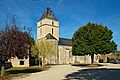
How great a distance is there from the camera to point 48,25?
7519 cm

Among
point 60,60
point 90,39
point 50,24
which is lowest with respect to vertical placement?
point 60,60

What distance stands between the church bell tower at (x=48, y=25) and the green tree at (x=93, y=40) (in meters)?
27.5

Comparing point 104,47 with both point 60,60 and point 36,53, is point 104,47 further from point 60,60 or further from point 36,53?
point 60,60

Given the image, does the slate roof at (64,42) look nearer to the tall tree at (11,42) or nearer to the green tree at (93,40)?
the green tree at (93,40)

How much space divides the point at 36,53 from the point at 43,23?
28.7 meters

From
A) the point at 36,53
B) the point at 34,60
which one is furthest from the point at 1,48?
the point at 34,60

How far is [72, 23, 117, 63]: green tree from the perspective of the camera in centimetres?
4512

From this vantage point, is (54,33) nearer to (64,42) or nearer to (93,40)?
(64,42)

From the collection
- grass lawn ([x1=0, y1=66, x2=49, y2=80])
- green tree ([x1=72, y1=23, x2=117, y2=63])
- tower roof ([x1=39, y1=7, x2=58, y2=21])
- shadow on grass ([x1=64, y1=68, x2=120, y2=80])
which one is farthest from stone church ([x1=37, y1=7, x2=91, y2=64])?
shadow on grass ([x1=64, y1=68, x2=120, y2=80])

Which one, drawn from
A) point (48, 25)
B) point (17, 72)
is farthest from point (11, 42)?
point (48, 25)

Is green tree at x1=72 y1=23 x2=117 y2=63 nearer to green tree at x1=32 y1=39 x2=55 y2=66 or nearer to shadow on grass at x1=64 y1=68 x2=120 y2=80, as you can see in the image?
green tree at x1=32 y1=39 x2=55 y2=66

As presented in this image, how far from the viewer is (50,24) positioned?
7556 centimetres

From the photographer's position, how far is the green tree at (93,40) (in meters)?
45.1

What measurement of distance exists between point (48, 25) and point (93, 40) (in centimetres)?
3222
